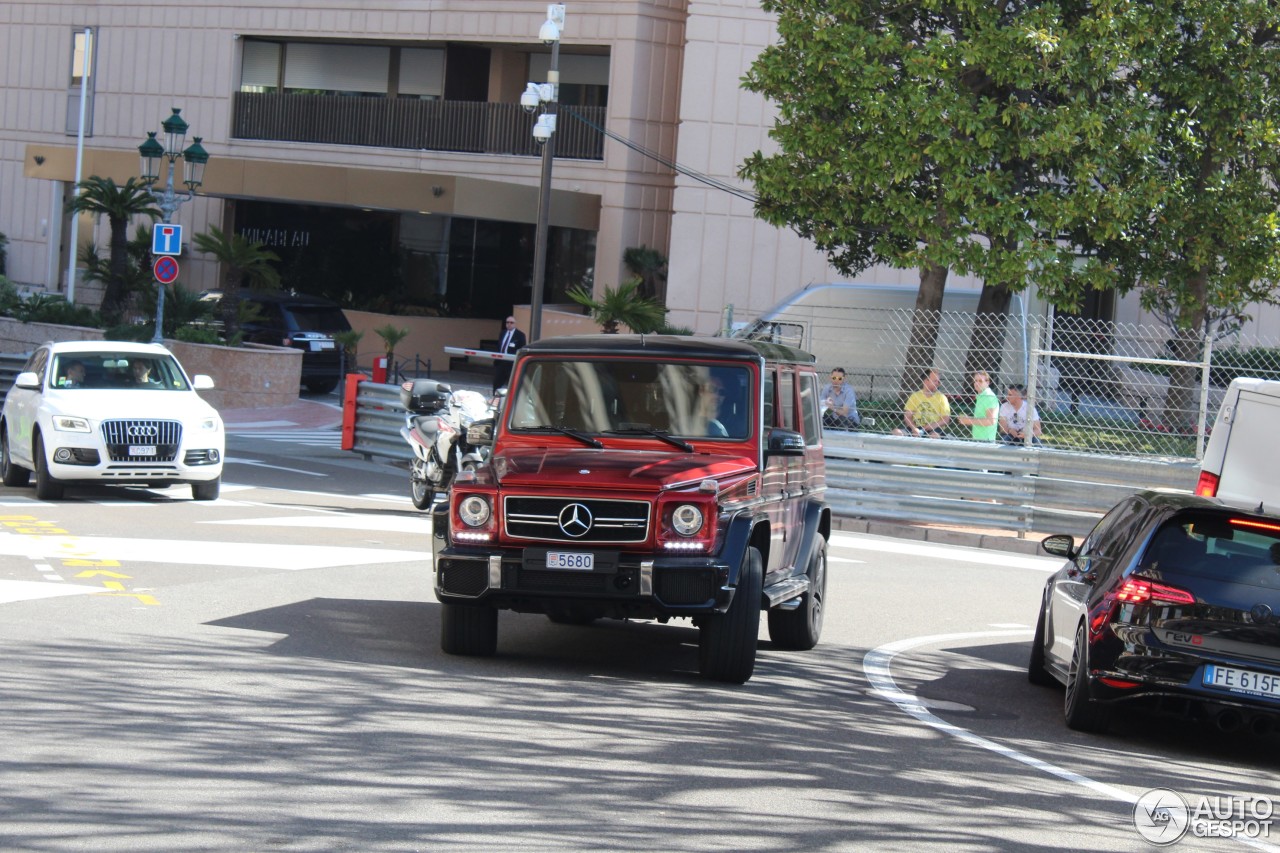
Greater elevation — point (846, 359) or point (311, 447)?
point (846, 359)

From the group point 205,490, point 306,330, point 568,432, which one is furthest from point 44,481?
point 306,330

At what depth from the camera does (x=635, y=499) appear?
9297 mm

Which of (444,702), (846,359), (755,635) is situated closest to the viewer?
(444,702)

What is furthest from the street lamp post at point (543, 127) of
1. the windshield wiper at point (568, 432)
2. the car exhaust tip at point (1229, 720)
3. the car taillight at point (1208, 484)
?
the car exhaust tip at point (1229, 720)

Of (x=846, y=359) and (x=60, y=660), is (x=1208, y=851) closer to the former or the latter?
(x=60, y=660)

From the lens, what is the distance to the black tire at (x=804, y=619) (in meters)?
11.3

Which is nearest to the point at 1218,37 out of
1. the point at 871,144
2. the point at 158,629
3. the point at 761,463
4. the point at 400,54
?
the point at 871,144

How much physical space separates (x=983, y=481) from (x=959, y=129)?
6.50 meters

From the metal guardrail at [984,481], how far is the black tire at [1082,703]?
31.8 ft

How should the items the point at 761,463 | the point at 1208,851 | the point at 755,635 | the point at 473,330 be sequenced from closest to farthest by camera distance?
1. the point at 1208,851
2. the point at 755,635
3. the point at 761,463
4. the point at 473,330

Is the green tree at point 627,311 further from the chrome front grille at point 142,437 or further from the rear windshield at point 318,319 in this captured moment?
the chrome front grille at point 142,437

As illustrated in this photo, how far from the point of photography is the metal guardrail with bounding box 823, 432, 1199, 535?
1892 centimetres

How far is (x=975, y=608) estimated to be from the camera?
14.1 m

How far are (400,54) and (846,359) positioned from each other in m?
21.3
